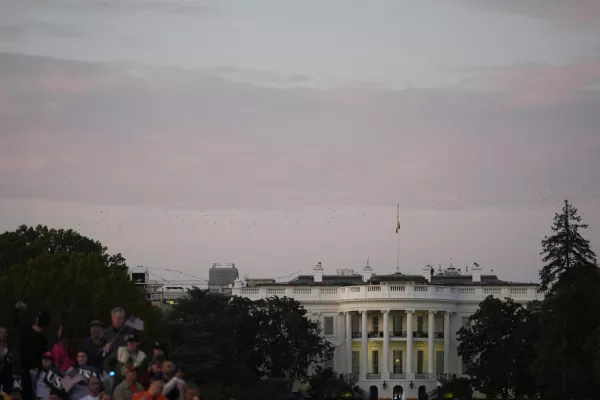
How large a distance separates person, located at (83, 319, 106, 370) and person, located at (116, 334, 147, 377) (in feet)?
3.85

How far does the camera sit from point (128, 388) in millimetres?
46500

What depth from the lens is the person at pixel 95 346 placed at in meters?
50.6

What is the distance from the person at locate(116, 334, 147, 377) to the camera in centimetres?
4884

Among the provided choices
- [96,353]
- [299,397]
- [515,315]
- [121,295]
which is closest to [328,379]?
[299,397]

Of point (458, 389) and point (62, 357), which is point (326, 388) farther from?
point (62, 357)

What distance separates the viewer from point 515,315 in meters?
171

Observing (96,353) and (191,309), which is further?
(191,309)

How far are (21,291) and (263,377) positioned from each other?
80.3m

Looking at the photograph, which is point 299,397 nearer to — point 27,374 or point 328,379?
point 328,379

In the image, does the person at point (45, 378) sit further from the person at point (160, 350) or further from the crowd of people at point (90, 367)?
the person at point (160, 350)

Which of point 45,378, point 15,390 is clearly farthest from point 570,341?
point 15,390

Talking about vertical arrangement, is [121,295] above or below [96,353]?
above

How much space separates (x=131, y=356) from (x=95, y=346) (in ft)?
6.43

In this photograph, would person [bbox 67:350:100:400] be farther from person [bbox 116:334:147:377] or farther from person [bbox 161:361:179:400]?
person [bbox 161:361:179:400]
